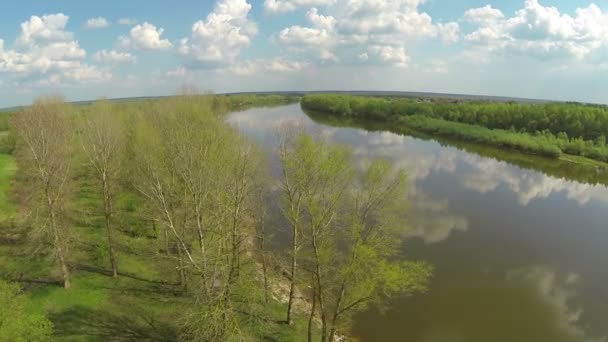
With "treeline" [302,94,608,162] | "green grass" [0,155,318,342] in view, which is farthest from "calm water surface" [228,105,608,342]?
"treeline" [302,94,608,162]

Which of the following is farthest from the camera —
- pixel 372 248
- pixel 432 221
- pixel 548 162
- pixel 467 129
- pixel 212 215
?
pixel 467 129

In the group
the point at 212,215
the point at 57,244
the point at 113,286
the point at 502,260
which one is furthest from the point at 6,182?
the point at 502,260

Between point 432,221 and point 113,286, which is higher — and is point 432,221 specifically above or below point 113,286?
above

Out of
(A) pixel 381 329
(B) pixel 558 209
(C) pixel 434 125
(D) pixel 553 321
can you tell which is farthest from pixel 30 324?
(C) pixel 434 125

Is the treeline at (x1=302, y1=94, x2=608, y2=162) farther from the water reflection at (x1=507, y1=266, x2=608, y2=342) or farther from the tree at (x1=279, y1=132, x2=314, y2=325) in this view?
the tree at (x1=279, y1=132, x2=314, y2=325)

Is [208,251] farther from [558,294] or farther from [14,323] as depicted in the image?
[558,294]

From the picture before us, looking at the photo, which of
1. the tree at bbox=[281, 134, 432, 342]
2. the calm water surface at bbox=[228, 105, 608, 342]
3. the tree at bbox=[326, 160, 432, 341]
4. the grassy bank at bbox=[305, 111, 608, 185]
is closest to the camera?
the tree at bbox=[326, 160, 432, 341]

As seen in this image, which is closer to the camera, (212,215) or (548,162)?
(212,215)
